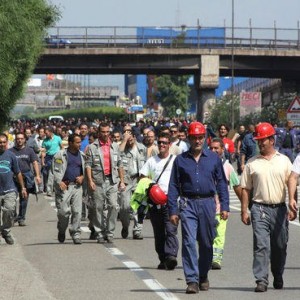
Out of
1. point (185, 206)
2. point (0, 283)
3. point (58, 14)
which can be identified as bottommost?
point (0, 283)

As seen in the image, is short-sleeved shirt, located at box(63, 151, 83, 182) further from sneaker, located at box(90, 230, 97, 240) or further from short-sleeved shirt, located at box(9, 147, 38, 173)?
short-sleeved shirt, located at box(9, 147, 38, 173)

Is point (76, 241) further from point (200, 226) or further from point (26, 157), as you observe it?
A: point (200, 226)

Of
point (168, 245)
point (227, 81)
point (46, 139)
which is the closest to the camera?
point (168, 245)

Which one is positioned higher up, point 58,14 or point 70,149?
point 58,14

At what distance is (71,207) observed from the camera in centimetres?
1902

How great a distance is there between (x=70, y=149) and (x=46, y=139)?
15005 millimetres

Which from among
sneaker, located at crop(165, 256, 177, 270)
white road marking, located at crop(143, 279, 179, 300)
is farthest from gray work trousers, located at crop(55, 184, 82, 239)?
white road marking, located at crop(143, 279, 179, 300)

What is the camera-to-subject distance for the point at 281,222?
12891mm

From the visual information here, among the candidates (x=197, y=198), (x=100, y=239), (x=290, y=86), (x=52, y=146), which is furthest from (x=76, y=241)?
(x=290, y=86)

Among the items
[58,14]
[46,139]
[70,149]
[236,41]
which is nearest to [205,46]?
[236,41]

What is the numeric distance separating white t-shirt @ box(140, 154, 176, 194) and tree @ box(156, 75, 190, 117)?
135179mm

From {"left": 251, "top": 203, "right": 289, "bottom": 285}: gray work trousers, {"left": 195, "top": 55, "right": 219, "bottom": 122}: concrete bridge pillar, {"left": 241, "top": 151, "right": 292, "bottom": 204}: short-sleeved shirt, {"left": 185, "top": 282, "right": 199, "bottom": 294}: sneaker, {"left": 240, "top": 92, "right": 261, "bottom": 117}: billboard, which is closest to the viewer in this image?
{"left": 185, "top": 282, "right": 199, "bottom": 294}: sneaker

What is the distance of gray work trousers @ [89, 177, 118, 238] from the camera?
18938mm

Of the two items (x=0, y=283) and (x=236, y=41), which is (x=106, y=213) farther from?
(x=236, y=41)
